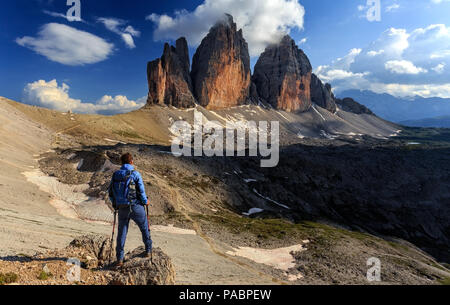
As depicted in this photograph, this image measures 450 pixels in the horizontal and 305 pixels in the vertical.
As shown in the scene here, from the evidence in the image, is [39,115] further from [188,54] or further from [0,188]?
[188,54]

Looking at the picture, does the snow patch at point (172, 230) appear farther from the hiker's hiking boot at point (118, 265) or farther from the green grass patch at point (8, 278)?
the green grass patch at point (8, 278)

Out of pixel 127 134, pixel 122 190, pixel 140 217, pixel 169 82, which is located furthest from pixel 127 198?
pixel 169 82

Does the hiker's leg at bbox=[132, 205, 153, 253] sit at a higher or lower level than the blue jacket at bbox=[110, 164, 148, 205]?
lower

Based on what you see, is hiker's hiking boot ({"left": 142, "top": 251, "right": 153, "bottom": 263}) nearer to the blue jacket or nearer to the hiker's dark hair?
the blue jacket

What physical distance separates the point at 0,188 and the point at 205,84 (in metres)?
177

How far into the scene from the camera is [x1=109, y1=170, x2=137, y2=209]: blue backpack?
968 centimetres

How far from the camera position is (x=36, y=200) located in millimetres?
34250

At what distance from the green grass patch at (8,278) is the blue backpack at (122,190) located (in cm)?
391

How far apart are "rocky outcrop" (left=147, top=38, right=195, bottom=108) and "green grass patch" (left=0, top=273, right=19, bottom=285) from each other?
17021 centimetres

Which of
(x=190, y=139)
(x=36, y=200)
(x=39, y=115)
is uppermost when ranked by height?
(x=39, y=115)

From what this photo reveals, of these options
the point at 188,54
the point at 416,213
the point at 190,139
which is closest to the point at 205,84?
the point at 188,54

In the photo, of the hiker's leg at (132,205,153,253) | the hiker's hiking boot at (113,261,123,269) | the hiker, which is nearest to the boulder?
the hiker's hiking boot at (113,261,123,269)

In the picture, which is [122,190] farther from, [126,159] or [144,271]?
[144,271]

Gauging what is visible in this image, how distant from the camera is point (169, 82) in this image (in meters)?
178
